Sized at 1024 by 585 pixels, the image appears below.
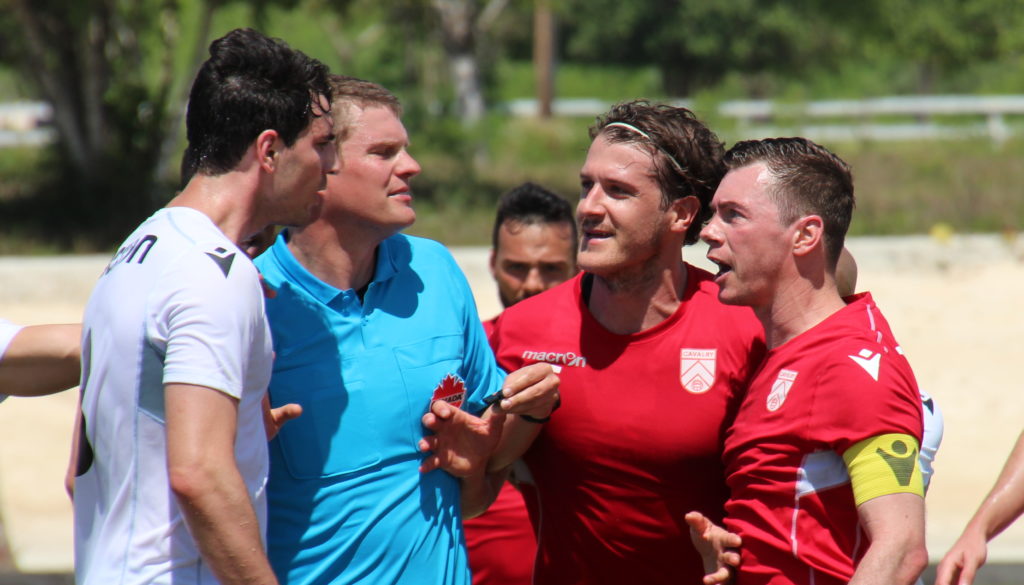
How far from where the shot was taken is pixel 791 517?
A: 2.79 m

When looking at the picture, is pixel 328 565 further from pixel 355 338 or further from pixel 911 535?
pixel 911 535

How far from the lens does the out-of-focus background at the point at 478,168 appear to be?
937 centimetres

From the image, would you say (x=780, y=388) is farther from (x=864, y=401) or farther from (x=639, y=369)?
(x=639, y=369)

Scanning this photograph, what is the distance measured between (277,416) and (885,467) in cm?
136

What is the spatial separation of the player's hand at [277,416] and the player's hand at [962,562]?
1.63 meters

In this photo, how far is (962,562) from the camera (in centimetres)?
310

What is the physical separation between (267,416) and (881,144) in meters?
20.6

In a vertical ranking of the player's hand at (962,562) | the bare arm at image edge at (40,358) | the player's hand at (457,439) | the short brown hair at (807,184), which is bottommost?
the player's hand at (962,562)

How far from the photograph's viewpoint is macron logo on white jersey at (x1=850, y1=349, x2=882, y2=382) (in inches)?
106

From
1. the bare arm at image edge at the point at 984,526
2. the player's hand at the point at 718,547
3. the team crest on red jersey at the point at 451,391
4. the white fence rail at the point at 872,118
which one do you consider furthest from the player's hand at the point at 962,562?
the white fence rail at the point at 872,118

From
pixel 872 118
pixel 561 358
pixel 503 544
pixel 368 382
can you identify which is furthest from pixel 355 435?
pixel 872 118

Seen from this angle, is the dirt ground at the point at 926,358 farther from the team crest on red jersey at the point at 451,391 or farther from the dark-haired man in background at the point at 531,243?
the team crest on red jersey at the point at 451,391

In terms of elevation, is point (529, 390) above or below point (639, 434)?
above

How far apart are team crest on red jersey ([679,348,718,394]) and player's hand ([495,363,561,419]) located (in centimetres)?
37
